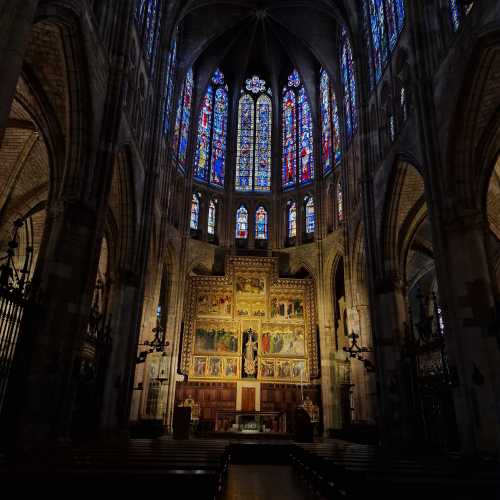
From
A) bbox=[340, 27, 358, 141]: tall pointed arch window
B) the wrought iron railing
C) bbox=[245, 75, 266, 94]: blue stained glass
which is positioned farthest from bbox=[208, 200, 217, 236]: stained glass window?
the wrought iron railing

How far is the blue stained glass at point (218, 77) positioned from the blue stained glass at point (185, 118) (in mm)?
2390

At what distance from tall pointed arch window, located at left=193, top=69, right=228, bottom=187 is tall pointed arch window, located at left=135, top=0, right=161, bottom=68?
10.4m

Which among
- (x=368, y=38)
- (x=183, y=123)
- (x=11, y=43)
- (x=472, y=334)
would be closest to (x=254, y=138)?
(x=183, y=123)

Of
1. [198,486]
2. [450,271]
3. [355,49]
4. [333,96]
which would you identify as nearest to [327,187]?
[333,96]

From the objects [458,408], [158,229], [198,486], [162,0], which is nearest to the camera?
[198,486]

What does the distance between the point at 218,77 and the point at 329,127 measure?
1025 cm

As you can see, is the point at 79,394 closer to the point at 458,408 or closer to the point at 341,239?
the point at 458,408

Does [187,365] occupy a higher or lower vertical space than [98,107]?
lower

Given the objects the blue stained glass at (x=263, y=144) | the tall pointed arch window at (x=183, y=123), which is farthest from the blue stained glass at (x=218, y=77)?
the blue stained glass at (x=263, y=144)

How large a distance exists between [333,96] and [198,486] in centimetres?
2961

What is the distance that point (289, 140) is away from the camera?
33094 millimetres

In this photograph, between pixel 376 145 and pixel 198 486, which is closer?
pixel 198 486

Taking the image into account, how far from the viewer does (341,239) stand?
26.3 metres

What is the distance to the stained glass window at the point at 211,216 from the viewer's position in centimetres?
3088
